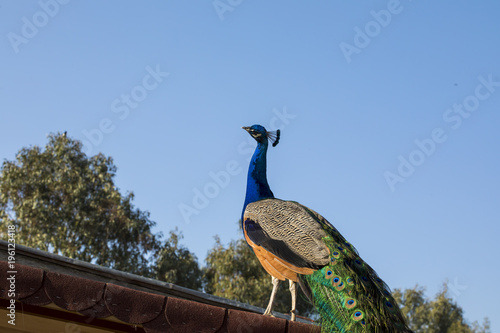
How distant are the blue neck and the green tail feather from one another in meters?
1.34

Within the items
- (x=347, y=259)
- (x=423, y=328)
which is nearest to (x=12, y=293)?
(x=347, y=259)

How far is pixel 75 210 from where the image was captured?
20969mm

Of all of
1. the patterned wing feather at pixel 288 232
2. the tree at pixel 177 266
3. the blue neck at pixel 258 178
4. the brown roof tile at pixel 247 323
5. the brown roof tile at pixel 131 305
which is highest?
the tree at pixel 177 266

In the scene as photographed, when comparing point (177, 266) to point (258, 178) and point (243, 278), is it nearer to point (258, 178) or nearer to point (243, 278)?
point (243, 278)

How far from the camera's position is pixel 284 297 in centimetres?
2030

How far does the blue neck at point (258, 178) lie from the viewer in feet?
20.2

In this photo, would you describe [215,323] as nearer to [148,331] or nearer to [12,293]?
[148,331]

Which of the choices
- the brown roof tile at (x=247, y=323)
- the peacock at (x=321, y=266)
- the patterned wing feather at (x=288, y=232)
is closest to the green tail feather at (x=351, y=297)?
the peacock at (x=321, y=266)

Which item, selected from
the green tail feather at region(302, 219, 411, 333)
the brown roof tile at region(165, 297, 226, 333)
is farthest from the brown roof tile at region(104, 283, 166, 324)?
the green tail feather at region(302, 219, 411, 333)

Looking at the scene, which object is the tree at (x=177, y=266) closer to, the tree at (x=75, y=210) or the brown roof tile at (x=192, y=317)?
the tree at (x=75, y=210)

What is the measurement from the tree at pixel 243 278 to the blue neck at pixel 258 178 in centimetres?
1349

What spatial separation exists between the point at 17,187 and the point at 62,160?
1932mm

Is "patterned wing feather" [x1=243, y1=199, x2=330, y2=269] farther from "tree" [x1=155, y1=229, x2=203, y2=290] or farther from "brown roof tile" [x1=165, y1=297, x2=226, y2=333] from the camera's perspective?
"tree" [x1=155, y1=229, x2=203, y2=290]

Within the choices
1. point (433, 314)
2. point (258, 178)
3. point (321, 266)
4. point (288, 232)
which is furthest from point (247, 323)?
point (433, 314)
